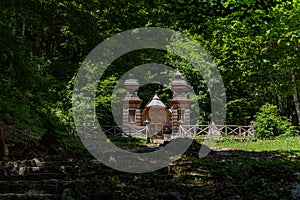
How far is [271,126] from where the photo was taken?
23.3 meters

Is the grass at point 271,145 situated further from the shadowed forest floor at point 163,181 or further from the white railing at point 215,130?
the shadowed forest floor at point 163,181

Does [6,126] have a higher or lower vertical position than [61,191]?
higher

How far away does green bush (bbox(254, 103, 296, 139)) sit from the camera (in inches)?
898

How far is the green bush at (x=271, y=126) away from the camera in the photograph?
22797mm

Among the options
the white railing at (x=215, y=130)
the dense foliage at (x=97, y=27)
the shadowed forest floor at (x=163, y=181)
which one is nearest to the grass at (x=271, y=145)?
the white railing at (x=215, y=130)

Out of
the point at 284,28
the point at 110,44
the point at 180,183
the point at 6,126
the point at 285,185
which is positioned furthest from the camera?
the point at 6,126

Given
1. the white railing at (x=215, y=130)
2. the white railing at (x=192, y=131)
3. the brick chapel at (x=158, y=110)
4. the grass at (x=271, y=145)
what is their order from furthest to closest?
the brick chapel at (x=158, y=110) → the white railing at (x=215, y=130) → the white railing at (x=192, y=131) → the grass at (x=271, y=145)

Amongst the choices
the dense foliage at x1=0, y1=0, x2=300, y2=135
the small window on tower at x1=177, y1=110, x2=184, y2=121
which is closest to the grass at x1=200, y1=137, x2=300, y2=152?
the dense foliage at x1=0, y1=0, x2=300, y2=135

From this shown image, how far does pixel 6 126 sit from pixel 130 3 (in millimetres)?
7699

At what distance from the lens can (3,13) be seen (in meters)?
6.83

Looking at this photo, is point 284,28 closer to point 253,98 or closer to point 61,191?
point 61,191

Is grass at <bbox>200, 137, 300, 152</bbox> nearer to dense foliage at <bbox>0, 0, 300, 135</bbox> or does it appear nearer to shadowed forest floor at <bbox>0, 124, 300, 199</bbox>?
dense foliage at <bbox>0, 0, 300, 135</bbox>

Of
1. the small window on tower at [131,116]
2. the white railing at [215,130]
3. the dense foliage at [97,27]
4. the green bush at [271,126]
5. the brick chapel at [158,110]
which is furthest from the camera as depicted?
the small window on tower at [131,116]

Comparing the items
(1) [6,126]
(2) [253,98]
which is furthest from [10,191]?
(2) [253,98]
